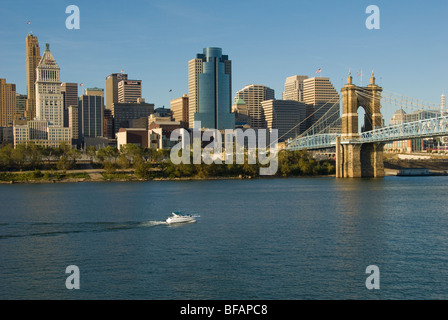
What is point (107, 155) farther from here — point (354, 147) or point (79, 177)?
point (354, 147)

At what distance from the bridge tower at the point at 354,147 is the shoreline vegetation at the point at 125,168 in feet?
34.1

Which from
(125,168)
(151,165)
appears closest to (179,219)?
(151,165)

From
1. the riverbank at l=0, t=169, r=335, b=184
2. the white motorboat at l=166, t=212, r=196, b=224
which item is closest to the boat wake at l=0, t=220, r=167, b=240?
the white motorboat at l=166, t=212, r=196, b=224

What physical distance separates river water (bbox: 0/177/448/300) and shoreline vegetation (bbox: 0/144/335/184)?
167ft

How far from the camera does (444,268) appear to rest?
95.2 feet

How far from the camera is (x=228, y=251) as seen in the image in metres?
33.0

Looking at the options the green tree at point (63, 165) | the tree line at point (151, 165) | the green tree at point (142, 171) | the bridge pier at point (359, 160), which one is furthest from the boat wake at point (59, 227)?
the green tree at point (63, 165)

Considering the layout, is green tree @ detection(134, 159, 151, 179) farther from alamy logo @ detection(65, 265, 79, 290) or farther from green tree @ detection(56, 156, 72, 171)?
alamy logo @ detection(65, 265, 79, 290)

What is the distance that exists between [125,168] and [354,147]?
155 feet

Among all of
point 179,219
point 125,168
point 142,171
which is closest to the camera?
point 179,219

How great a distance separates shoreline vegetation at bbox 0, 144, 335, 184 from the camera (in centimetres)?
10662

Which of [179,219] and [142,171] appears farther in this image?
[142,171]
